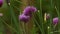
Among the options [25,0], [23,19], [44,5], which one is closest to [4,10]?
[44,5]

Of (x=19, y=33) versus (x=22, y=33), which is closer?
A: (x=19, y=33)

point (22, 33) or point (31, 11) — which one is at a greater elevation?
point (31, 11)

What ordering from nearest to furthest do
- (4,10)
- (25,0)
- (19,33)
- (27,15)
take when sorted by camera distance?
(19,33) < (27,15) < (25,0) < (4,10)

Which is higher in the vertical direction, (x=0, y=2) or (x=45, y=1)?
(x=0, y=2)

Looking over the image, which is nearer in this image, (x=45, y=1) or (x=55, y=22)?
(x=55, y=22)

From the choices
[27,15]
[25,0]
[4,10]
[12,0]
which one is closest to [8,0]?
[12,0]

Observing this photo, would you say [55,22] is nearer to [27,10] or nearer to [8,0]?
[27,10]

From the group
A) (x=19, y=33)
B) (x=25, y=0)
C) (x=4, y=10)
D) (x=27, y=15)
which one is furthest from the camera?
(x=4, y=10)

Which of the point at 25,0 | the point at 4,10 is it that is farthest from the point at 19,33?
the point at 4,10

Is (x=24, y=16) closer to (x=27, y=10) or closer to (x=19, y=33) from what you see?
(x=27, y=10)
